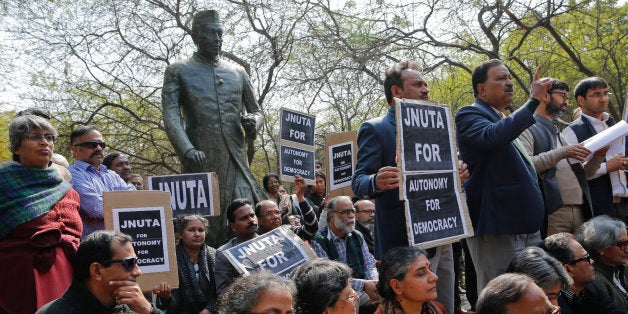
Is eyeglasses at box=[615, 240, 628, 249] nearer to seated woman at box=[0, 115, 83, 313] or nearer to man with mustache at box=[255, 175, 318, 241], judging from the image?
man with mustache at box=[255, 175, 318, 241]

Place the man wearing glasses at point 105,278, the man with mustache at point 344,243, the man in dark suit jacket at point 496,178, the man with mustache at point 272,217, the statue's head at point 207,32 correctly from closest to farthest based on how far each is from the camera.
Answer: the man wearing glasses at point 105,278, the man in dark suit jacket at point 496,178, the man with mustache at point 344,243, the man with mustache at point 272,217, the statue's head at point 207,32

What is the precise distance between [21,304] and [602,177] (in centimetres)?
489

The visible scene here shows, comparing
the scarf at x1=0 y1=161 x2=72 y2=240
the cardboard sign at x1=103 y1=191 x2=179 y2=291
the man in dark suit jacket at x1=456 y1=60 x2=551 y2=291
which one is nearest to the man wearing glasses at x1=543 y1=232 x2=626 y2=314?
the man in dark suit jacket at x1=456 y1=60 x2=551 y2=291

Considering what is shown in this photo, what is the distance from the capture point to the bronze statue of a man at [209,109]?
674 centimetres

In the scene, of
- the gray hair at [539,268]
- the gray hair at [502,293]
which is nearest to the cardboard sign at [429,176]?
the gray hair at [539,268]

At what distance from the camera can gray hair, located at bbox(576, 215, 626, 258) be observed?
218 inches

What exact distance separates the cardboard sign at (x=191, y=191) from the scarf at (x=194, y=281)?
63 centimetres

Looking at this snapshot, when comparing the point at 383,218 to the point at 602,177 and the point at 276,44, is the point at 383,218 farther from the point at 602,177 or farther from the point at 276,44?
the point at 276,44

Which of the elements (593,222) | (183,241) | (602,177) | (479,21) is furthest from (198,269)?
(479,21)

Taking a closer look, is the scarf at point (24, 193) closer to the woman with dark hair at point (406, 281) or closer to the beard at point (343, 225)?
the woman with dark hair at point (406, 281)

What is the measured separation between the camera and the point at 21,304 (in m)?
4.36

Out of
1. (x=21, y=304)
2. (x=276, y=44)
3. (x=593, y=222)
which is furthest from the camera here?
(x=276, y=44)

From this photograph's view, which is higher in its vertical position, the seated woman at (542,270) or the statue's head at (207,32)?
the statue's head at (207,32)

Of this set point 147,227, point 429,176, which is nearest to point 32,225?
point 147,227
